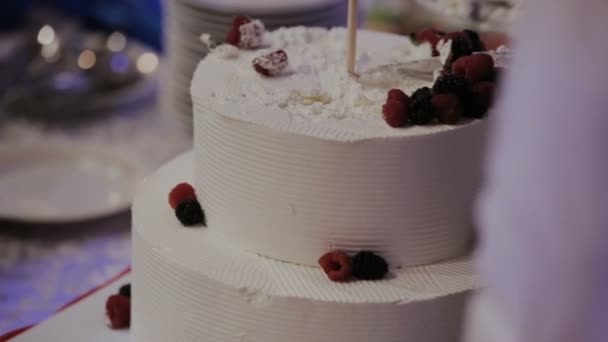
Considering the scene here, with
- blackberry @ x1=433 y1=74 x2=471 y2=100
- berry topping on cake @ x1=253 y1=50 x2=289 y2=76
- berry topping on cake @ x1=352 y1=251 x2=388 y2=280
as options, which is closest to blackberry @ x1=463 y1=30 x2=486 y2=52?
blackberry @ x1=433 y1=74 x2=471 y2=100

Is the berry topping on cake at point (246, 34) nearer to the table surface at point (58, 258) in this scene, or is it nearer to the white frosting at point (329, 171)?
the white frosting at point (329, 171)

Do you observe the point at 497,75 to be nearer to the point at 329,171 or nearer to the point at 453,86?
the point at 453,86

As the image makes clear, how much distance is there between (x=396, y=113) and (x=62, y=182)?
1.56 metres

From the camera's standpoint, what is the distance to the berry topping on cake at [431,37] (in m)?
1.81

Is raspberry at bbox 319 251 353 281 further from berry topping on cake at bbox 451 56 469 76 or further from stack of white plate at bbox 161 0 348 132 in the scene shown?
stack of white plate at bbox 161 0 348 132

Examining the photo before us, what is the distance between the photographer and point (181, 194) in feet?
5.73

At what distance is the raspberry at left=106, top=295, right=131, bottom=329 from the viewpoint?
74.7 inches

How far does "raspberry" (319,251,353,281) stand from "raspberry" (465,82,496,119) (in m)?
0.30

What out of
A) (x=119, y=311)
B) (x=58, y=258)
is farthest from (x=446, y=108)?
(x=58, y=258)

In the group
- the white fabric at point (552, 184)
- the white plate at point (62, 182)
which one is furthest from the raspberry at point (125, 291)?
the white fabric at point (552, 184)

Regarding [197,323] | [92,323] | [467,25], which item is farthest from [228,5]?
[197,323]

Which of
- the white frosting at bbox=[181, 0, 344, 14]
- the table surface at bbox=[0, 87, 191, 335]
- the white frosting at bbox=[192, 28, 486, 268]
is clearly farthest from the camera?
the white frosting at bbox=[181, 0, 344, 14]

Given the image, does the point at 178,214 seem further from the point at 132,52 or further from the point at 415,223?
the point at 132,52

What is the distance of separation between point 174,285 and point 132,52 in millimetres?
2064
